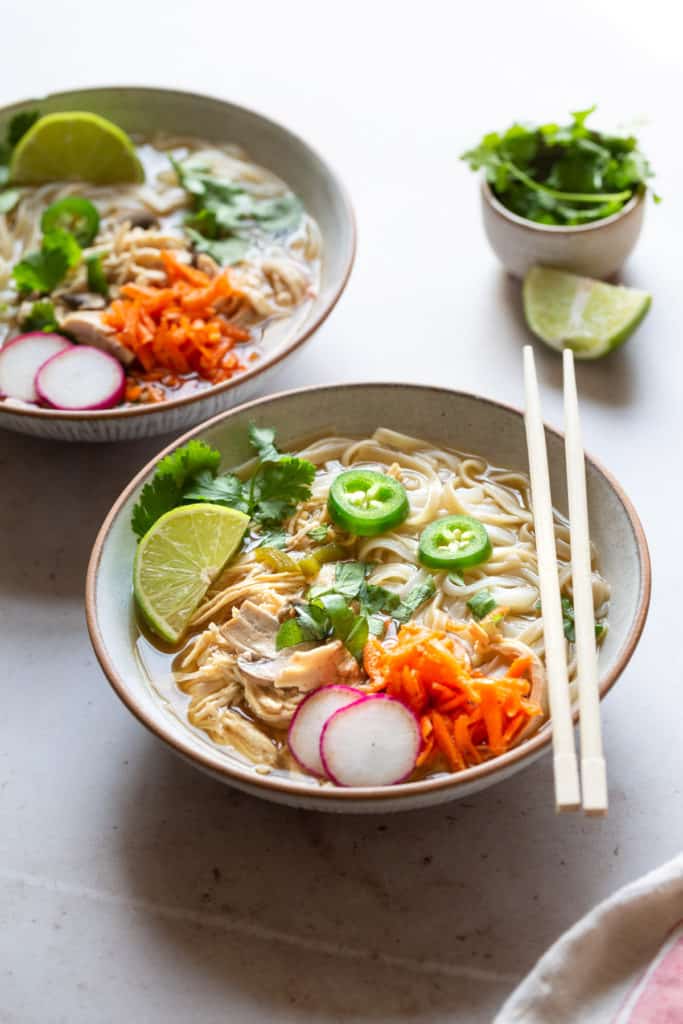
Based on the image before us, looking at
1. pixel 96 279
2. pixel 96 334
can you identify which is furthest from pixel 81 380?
pixel 96 279

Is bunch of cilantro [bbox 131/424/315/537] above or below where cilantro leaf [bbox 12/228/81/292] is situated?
below

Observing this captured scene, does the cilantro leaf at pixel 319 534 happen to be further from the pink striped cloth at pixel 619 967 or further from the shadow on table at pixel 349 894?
the pink striped cloth at pixel 619 967

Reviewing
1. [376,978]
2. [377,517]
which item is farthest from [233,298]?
[376,978]

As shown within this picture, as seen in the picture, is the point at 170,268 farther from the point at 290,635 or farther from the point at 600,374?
the point at 290,635

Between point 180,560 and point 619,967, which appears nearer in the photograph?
point 619,967

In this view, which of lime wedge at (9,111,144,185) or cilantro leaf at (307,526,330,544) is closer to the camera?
cilantro leaf at (307,526,330,544)

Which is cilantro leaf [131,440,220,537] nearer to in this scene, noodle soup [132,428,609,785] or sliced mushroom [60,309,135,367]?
noodle soup [132,428,609,785]

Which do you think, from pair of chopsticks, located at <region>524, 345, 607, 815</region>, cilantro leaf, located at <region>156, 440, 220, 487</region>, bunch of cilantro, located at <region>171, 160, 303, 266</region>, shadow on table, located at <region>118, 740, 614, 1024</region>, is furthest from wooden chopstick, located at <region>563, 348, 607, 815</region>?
bunch of cilantro, located at <region>171, 160, 303, 266</region>
